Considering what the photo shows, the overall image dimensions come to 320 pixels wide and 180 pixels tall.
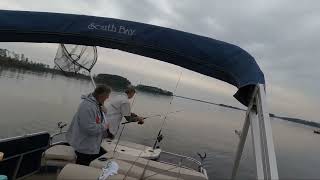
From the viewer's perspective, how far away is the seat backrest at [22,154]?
5.66 m

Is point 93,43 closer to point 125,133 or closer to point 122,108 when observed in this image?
point 122,108

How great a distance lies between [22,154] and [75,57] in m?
1.84

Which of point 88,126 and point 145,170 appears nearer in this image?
point 145,170

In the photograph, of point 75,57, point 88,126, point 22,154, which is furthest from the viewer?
point 75,57

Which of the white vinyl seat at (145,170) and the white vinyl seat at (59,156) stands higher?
the white vinyl seat at (145,170)

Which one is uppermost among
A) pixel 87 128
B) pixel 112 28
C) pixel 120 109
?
pixel 112 28

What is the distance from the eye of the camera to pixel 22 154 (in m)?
5.98

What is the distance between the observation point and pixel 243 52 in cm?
463

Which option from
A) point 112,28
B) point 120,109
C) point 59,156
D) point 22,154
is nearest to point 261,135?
point 112,28

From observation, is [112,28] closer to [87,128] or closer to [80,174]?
[87,128]

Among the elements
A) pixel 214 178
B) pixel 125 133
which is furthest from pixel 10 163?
pixel 125 133

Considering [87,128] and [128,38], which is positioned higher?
[128,38]

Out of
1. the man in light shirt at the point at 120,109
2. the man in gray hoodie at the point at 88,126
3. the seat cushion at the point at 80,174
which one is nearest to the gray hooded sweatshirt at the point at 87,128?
the man in gray hoodie at the point at 88,126

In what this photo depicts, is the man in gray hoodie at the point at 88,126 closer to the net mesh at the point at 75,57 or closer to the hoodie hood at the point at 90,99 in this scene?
the hoodie hood at the point at 90,99
